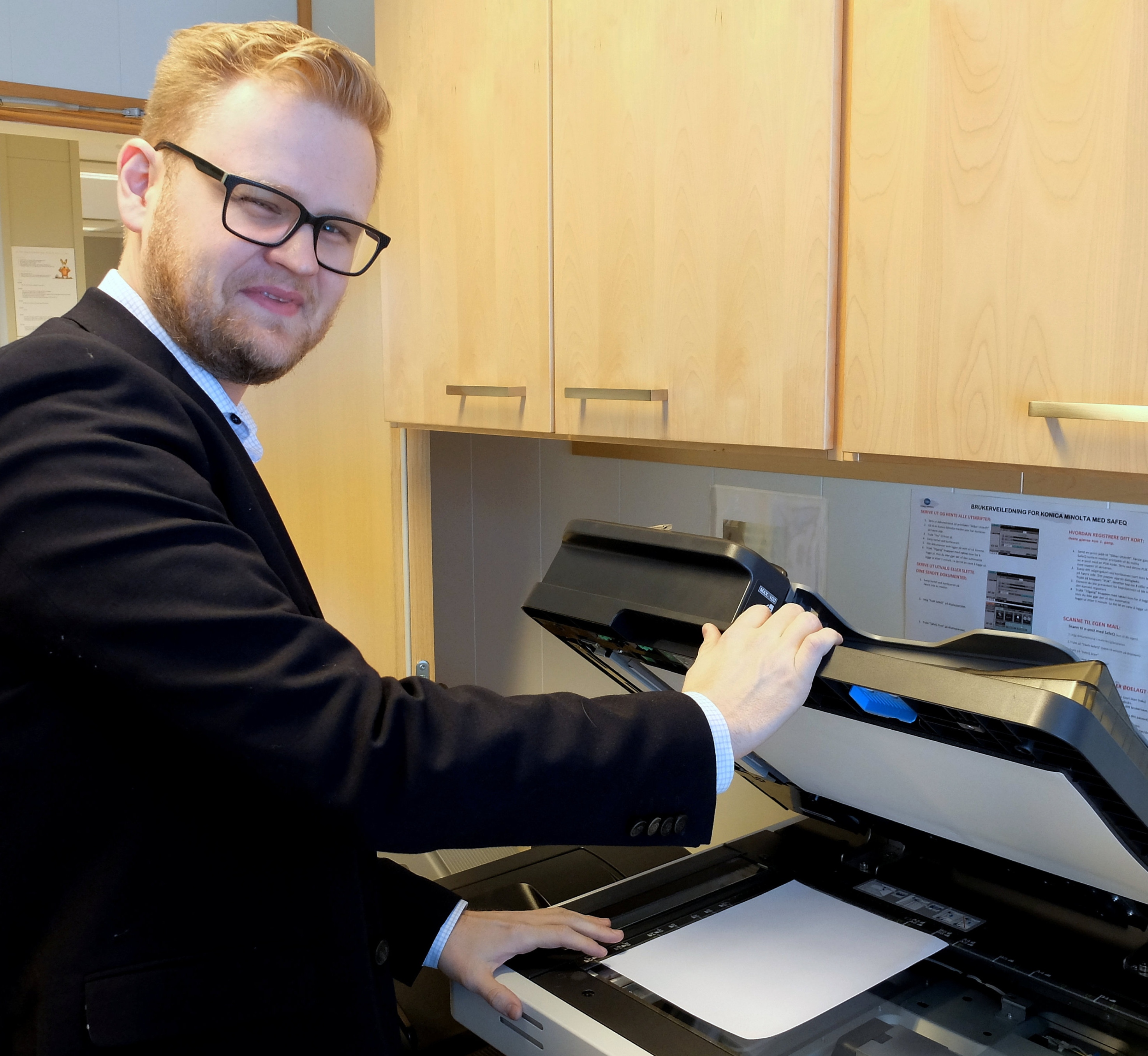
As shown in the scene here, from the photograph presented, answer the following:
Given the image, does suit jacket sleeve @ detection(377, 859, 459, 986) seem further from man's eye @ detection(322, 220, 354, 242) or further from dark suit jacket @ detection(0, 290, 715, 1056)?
man's eye @ detection(322, 220, 354, 242)

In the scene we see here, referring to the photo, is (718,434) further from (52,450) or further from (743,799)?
(743,799)

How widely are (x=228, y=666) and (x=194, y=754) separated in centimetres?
13

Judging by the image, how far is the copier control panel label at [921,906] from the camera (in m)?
1.05

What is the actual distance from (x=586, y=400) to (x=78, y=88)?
4.78ft

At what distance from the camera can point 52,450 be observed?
2.33 feet

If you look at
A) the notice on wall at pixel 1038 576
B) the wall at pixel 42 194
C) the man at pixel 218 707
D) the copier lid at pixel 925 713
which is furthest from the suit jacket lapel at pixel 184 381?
the wall at pixel 42 194

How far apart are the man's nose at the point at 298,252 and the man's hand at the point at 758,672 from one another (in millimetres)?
515

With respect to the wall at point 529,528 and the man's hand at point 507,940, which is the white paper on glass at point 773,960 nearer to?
the man's hand at point 507,940

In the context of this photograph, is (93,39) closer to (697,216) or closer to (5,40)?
(5,40)

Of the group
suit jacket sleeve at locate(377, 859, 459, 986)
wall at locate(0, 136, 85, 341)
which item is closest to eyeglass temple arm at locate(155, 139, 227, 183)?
suit jacket sleeve at locate(377, 859, 459, 986)

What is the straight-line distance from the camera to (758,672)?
849 millimetres

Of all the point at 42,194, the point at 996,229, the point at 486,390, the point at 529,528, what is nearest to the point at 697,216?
the point at 996,229

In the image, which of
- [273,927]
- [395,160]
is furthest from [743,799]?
[395,160]

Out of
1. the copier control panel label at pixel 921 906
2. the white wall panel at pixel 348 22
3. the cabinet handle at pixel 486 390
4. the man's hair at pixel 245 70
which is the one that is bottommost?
the copier control panel label at pixel 921 906
